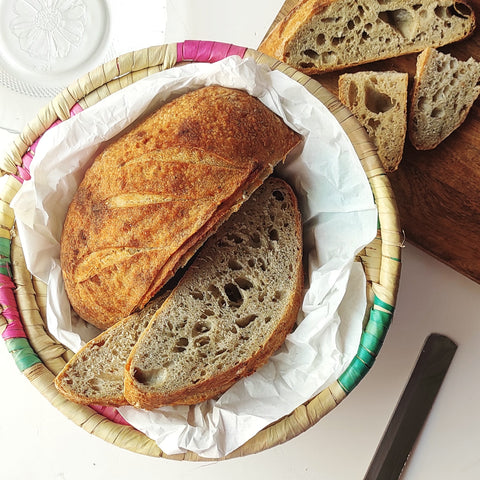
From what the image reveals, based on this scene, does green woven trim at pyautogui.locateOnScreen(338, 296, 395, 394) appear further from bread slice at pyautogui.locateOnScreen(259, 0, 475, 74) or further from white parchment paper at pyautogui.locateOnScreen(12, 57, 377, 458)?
bread slice at pyautogui.locateOnScreen(259, 0, 475, 74)

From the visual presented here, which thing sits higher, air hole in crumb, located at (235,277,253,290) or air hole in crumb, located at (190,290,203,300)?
air hole in crumb, located at (190,290,203,300)

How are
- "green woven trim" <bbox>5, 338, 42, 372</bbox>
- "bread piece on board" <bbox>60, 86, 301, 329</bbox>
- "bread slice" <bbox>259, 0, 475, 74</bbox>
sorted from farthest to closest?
"bread slice" <bbox>259, 0, 475, 74</bbox>, "green woven trim" <bbox>5, 338, 42, 372</bbox>, "bread piece on board" <bbox>60, 86, 301, 329</bbox>

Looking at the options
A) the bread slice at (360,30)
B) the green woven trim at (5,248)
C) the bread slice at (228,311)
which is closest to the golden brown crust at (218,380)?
the bread slice at (228,311)

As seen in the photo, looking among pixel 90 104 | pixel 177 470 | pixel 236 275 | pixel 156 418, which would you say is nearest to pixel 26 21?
pixel 90 104

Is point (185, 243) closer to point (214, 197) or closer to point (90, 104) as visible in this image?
point (214, 197)

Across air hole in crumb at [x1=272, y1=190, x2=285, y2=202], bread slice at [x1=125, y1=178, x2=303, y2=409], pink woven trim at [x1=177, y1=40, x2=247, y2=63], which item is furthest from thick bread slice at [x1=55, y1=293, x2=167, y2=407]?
pink woven trim at [x1=177, y1=40, x2=247, y2=63]

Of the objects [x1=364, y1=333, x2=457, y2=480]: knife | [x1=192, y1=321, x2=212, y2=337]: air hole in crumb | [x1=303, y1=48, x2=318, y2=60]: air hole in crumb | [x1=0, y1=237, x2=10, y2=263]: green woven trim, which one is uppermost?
[x1=303, y1=48, x2=318, y2=60]: air hole in crumb

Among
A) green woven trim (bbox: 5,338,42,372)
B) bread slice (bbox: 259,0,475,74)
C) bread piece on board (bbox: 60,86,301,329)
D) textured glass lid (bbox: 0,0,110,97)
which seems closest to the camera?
bread piece on board (bbox: 60,86,301,329)
